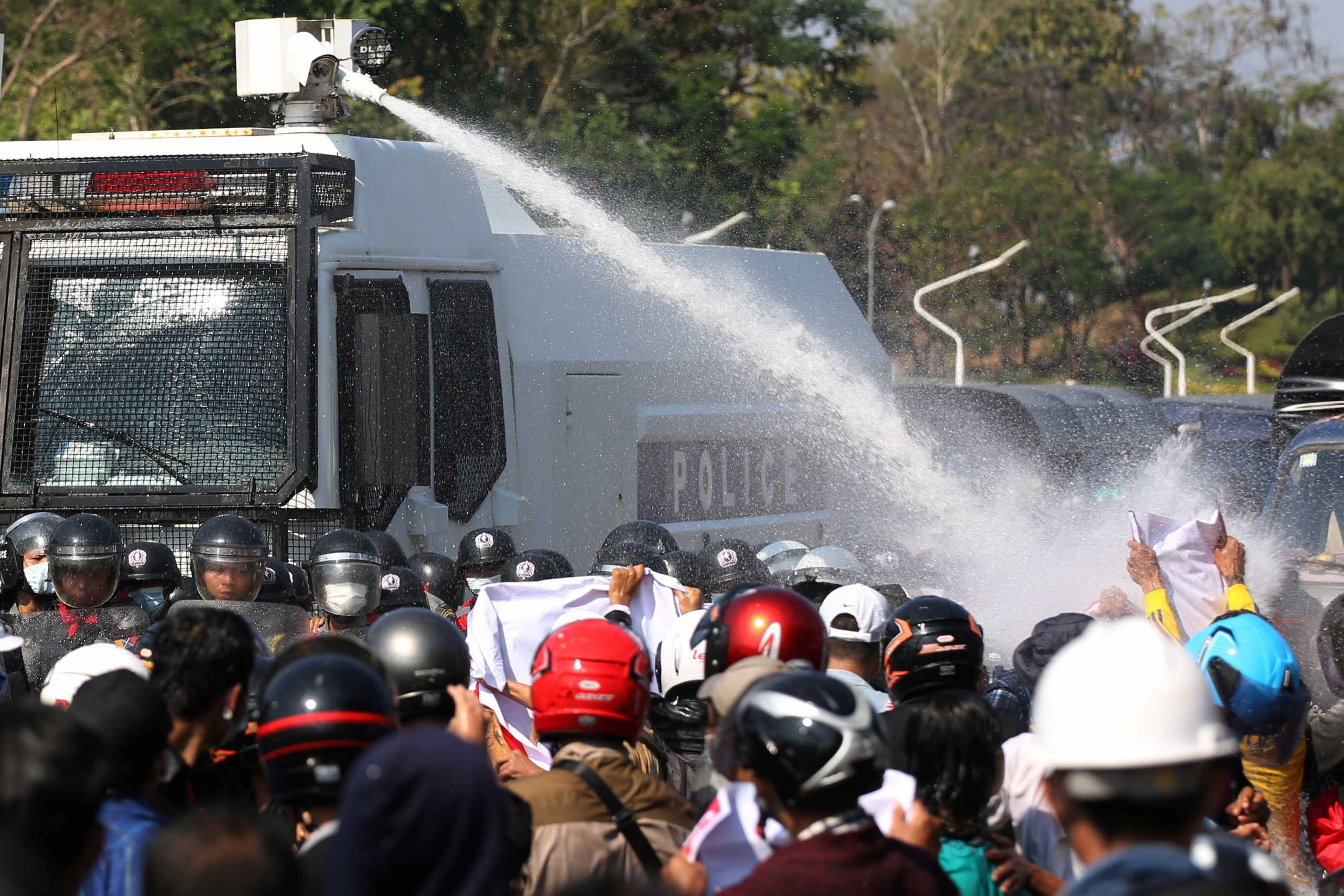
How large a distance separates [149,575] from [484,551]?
5.07 feet

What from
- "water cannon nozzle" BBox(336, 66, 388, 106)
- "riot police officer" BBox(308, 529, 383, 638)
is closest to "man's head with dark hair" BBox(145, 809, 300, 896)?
"riot police officer" BBox(308, 529, 383, 638)

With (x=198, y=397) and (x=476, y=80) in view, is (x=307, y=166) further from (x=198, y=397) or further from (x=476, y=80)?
(x=476, y=80)

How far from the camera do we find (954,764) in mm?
3811

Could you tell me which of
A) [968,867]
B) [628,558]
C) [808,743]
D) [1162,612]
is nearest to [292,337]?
[628,558]

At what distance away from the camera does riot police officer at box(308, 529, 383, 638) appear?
22.9ft

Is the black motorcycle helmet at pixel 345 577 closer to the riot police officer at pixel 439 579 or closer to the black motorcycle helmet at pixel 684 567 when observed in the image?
the riot police officer at pixel 439 579

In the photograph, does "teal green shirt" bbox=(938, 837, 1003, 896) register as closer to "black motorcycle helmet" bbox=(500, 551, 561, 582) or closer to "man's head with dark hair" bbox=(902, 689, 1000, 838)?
"man's head with dark hair" bbox=(902, 689, 1000, 838)

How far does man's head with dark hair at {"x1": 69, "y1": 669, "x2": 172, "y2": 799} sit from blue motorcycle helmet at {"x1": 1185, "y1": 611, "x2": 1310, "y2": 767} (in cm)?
292

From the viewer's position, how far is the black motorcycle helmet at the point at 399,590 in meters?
7.46

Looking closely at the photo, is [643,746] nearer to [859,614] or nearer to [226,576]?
[859,614]

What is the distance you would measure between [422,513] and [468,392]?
0.68m

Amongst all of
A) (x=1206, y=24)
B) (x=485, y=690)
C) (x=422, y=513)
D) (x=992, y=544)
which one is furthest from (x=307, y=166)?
(x=1206, y=24)

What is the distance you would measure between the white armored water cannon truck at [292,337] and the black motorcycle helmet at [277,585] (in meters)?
0.11

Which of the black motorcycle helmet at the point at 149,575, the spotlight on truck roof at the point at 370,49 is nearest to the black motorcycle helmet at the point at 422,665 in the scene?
the black motorcycle helmet at the point at 149,575
